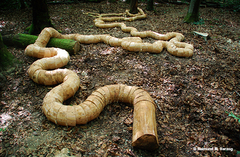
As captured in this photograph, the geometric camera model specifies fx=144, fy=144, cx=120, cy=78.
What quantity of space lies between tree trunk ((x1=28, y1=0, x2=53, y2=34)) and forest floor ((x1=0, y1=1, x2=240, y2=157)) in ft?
4.79

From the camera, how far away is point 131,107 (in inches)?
130

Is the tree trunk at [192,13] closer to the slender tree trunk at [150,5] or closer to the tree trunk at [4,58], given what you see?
the slender tree trunk at [150,5]

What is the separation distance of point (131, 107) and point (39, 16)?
17.5 ft

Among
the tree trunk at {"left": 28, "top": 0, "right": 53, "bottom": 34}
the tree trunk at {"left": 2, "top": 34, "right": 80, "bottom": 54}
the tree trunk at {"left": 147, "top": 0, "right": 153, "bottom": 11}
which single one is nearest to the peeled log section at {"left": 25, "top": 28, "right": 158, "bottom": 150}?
the tree trunk at {"left": 2, "top": 34, "right": 80, "bottom": 54}

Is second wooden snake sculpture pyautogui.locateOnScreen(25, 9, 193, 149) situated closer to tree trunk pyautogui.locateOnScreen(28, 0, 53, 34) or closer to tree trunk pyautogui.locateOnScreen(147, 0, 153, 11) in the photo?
tree trunk pyautogui.locateOnScreen(28, 0, 53, 34)

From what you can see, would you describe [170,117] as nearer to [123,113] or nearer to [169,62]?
[123,113]

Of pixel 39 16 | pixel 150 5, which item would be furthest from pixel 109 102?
pixel 150 5

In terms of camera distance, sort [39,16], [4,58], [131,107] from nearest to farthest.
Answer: [131,107] < [4,58] < [39,16]

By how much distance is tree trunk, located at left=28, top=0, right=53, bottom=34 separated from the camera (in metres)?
5.67

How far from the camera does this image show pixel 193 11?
775 centimetres

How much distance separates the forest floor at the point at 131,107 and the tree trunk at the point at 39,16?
4.79 ft

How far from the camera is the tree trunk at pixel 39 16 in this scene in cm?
567

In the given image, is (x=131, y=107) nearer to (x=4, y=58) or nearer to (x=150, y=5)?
(x=4, y=58)

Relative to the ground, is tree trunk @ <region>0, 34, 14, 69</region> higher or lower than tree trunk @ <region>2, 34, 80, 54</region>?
lower
